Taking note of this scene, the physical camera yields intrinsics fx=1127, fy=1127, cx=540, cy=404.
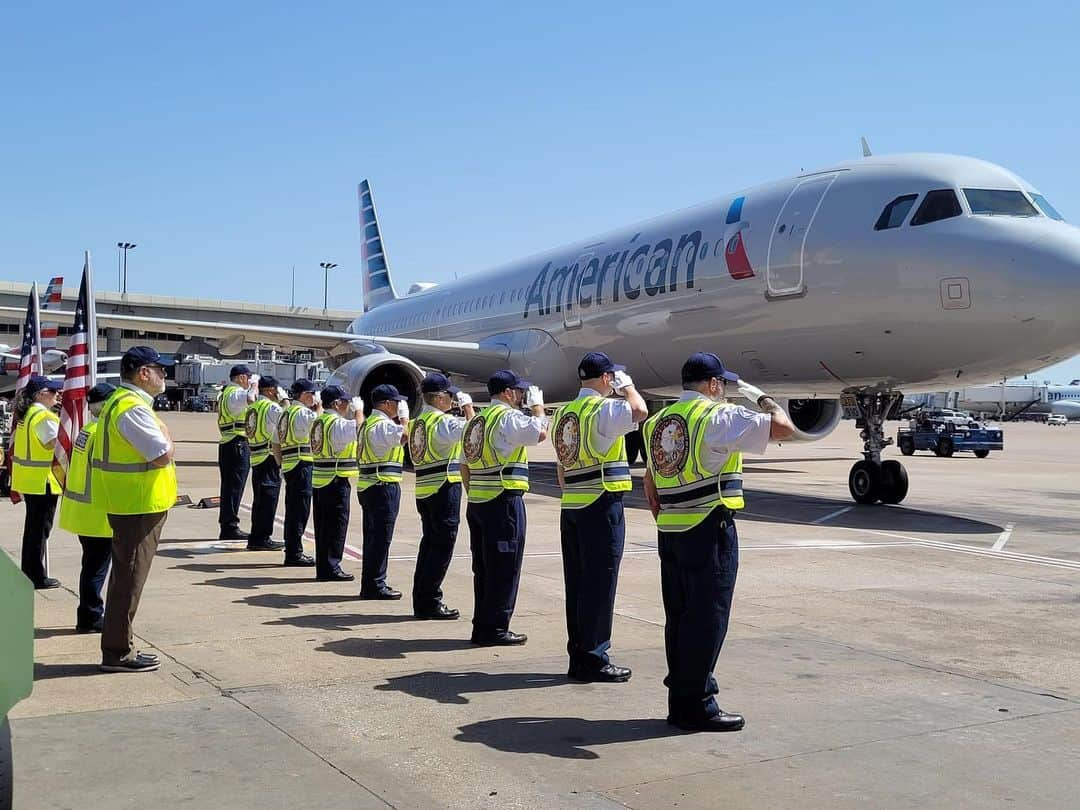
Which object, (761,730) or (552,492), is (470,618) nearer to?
(761,730)

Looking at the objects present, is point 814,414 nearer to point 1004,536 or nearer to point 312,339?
point 1004,536

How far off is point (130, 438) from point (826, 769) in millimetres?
3852

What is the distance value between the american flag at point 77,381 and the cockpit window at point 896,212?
8497 mm

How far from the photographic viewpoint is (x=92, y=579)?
22.6ft

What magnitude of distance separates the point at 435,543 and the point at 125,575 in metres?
2.07

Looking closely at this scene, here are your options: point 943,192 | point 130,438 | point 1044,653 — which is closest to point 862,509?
point 943,192

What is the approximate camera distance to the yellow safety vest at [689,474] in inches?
196

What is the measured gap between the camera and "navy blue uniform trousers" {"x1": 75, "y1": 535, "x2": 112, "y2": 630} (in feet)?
22.5

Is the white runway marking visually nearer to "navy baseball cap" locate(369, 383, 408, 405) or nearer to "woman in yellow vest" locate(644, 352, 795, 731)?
"navy baseball cap" locate(369, 383, 408, 405)

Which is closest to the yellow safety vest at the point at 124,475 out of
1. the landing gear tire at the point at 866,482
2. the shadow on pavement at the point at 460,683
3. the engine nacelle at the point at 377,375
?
the shadow on pavement at the point at 460,683

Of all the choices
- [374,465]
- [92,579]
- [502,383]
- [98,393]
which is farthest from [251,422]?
[502,383]

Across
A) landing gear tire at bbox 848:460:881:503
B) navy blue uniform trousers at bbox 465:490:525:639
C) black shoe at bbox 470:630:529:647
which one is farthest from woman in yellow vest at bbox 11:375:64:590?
landing gear tire at bbox 848:460:881:503

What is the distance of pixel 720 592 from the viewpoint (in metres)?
4.94

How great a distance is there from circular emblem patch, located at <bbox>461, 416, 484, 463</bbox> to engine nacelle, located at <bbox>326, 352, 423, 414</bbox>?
11.7 m
